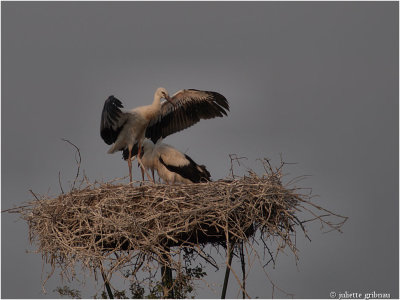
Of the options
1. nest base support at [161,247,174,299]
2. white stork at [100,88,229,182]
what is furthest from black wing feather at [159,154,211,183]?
nest base support at [161,247,174,299]

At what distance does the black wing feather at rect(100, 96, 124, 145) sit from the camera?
909 centimetres

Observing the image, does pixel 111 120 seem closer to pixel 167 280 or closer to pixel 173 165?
pixel 173 165

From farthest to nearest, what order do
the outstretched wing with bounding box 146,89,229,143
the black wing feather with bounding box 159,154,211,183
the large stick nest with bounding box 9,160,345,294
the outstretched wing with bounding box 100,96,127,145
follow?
the outstretched wing with bounding box 146,89,229,143 → the black wing feather with bounding box 159,154,211,183 → the outstretched wing with bounding box 100,96,127,145 → the large stick nest with bounding box 9,160,345,294

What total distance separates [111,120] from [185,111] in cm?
140

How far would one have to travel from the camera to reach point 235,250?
26.0 ft

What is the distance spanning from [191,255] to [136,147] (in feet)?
7.14

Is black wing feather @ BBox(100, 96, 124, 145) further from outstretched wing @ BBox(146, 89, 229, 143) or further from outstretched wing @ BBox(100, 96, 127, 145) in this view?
outstretched wing @ BBox(146, 89, 229, 143)

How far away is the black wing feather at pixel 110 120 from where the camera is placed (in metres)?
9.09

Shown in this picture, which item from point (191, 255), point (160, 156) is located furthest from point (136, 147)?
point (191, 255)

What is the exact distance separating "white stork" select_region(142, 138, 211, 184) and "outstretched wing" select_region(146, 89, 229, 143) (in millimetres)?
433

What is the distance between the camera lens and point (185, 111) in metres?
10.5

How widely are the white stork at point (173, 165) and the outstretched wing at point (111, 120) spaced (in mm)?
565

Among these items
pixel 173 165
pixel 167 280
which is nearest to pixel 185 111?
pixel 173 165

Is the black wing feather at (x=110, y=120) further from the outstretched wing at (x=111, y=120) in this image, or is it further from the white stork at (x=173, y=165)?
the white stork at (x=173, y=165)
